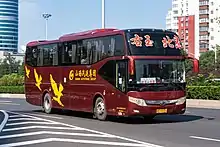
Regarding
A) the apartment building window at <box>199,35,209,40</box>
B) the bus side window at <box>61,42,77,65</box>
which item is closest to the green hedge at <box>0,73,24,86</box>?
the bus side window at <box>61,42,77,65</box>

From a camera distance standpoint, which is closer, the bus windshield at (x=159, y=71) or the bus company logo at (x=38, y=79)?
the bus windshield at (x=159, y=71)

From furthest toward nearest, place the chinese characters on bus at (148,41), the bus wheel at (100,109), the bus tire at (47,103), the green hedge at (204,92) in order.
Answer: the green hedge at (204,92), the bus tire at (47,103), the bus wheel at (100,109), the chinese characters on bus at (148,41)

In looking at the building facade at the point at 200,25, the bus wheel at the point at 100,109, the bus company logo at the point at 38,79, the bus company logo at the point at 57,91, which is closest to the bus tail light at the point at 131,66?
the bus wheel at the point at 100,109

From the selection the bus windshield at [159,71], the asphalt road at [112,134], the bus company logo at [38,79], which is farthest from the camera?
the bus company logo at [38,79]

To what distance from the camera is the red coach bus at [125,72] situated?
58.8ft

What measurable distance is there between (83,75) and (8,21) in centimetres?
10914

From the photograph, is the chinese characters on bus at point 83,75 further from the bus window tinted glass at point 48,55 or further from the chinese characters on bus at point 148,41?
the chinese characters on bus at point 148,41

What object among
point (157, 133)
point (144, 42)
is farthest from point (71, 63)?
point (157, 133)

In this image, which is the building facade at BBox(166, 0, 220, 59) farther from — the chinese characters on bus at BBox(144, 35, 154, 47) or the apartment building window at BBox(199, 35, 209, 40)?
the chinese characters on bus at BBox(144, 35, 154, 47)

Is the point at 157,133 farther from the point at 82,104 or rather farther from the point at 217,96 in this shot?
the point at 217,96

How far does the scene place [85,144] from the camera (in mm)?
12422

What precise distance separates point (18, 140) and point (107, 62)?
22.3ft

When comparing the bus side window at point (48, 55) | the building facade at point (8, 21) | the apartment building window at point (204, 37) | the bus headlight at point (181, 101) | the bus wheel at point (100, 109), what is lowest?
the bus wheel at point (100, 109)

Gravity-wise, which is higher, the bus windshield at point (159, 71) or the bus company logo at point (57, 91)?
the bus windshield at point (159, 71)
